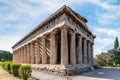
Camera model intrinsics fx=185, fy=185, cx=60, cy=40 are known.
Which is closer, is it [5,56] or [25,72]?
[25,72]

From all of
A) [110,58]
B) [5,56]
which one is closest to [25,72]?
[110,58]

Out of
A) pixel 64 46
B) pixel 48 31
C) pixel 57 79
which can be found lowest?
pixel 57 79

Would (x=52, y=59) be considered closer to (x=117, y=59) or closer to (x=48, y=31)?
(x=48, y=31)

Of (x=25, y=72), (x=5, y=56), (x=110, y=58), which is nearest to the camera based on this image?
(x=25, y=72)

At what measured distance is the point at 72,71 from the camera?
869 inches

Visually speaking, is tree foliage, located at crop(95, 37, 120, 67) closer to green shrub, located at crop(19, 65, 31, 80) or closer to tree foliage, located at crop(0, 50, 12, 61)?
green shrub, located at crop(19, 65, 31, 80)

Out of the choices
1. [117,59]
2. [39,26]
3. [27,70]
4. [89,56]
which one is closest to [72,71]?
[27,70]

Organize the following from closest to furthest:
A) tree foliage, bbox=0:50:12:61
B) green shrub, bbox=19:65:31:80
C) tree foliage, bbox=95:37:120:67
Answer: green shrub, bbox=19:65:31:80, tree foliage, bbox=95:37:120:67, tree foliage, bbox=0:50:12:61

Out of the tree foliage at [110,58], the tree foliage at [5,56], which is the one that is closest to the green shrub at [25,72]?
the tree foliage at [110,58]

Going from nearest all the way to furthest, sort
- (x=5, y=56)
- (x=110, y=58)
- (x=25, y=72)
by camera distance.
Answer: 1. (x=25, y=72)
2. (x=110, y=58)
3. (x=5, y=56)

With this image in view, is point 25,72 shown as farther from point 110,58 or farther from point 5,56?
point 5,56

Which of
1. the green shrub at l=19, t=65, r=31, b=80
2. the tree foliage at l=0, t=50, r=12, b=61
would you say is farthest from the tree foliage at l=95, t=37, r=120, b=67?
the tree foliage at l=0, t=50, r=12, b=61

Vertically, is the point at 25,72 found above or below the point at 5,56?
below

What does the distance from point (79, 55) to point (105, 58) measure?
3619 cm
